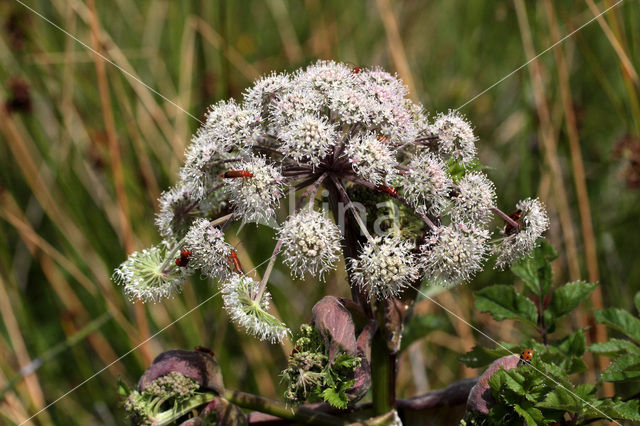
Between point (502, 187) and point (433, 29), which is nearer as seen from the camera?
point (502, 187)

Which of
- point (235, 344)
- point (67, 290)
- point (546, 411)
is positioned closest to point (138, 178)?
point (67, 290)

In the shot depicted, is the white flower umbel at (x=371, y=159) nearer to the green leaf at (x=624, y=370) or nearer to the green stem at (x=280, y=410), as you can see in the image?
the green stem at (x=280, y=410)

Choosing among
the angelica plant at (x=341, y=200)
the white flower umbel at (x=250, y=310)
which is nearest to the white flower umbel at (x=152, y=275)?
the angelica plant at (x=341, y=200)

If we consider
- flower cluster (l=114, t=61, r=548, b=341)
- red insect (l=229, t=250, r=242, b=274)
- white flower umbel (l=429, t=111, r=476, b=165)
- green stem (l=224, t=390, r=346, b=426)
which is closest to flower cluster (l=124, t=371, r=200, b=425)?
green stem (l=224, t=390, r=346, b=426)

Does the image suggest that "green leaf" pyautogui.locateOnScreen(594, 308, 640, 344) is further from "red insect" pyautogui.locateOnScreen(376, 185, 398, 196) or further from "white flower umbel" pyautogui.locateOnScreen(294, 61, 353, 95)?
"white flower umbel" pyautogui.locateOnScreen(294, 61, 353, 95)

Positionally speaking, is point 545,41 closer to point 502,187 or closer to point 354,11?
point 502,187
